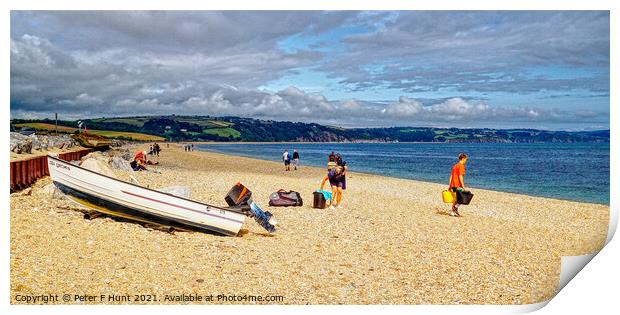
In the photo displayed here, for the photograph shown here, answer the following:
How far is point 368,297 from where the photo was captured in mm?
6391

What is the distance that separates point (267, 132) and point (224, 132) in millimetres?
1371

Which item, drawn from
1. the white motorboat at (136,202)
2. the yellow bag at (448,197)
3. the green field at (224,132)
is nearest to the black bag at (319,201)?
the yellow bag at (448,197)

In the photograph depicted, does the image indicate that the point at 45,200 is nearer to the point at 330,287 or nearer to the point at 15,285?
the point at 15,285

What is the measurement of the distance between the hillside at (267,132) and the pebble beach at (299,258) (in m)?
3.39

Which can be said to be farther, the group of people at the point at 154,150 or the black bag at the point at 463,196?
the group of people at the point at 154,150

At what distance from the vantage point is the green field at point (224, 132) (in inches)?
580

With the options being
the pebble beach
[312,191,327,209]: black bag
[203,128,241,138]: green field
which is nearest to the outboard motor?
the pebble beach

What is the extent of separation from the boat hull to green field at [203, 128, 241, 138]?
6273 mm

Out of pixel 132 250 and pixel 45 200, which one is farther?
pixel 45 200

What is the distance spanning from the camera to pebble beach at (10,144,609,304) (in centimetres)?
632

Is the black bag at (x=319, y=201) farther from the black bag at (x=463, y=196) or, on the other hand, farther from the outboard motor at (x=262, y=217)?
the black bag at (x=463, y=196)

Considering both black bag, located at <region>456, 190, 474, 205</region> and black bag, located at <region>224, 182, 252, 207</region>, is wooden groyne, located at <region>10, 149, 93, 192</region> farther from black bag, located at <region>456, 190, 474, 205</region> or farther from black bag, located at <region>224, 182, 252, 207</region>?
black bag, located at <region>456, 190, 474, 205</region>
